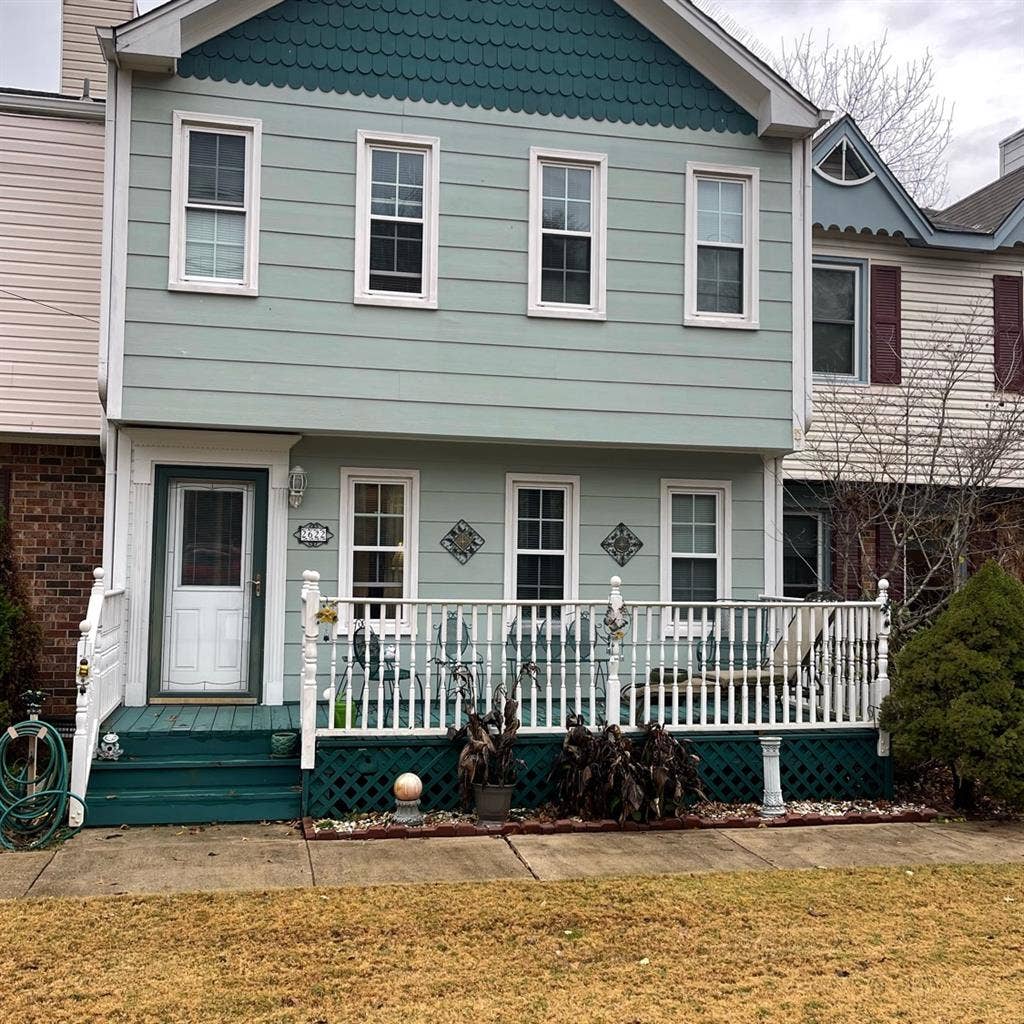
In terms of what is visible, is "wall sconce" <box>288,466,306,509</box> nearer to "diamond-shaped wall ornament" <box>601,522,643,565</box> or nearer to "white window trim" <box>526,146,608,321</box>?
"white window trim" <box>526,146,608,321</box>

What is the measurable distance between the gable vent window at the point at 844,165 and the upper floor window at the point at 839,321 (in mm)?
1010

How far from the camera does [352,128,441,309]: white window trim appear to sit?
390 inches

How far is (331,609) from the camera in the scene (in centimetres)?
856

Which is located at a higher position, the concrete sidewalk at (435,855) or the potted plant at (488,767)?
the potted plant at (488,767)

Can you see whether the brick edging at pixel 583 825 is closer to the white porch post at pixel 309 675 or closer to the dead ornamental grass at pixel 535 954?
the white porch post at pixel 309 675

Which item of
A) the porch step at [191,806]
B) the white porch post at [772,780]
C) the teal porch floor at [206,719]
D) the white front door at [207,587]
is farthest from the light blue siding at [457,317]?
the porch step at [191,806]

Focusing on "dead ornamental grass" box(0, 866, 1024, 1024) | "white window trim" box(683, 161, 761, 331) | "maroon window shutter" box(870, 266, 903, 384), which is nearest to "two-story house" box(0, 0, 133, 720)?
"dead ornamental grass" box(0, 866, 1024, 1024)

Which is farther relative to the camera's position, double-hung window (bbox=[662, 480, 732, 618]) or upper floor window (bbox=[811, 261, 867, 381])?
upper floor window (bbox=[811, 261, 867, 381])

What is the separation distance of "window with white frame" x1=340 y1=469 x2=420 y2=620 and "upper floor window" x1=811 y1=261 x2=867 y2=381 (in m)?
5.58

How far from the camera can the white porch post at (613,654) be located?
345 inches

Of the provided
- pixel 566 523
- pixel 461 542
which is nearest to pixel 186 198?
pixel 461 542

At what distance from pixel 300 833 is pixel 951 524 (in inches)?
340

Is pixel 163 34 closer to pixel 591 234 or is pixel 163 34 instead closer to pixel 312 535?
pixel 591 234

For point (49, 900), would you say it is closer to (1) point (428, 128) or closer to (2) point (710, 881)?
(2) point (710, 881)
